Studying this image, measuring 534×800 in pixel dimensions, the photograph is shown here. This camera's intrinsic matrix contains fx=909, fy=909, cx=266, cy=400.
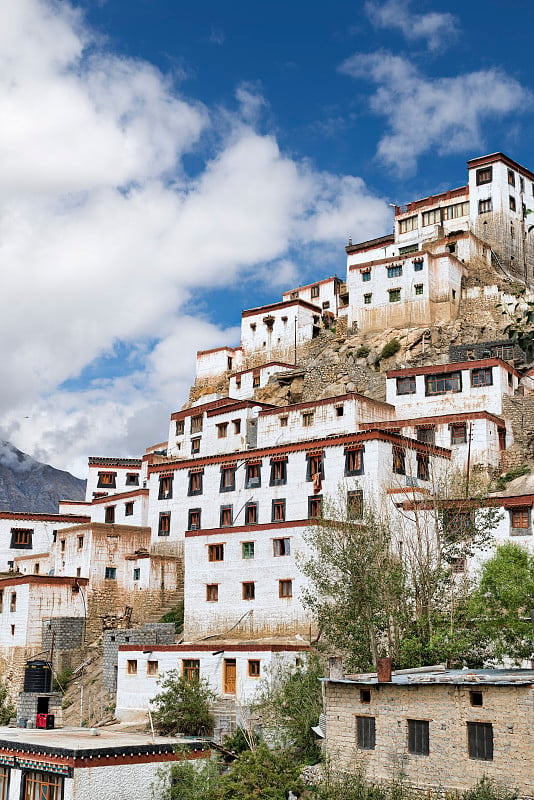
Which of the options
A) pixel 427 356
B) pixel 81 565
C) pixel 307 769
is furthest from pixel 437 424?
pixel 307 769

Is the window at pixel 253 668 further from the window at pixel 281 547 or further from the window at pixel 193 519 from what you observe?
the window at pixel 193 519

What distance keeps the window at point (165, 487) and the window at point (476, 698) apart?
29252 millimetres

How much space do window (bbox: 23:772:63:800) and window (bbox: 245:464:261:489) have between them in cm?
2288

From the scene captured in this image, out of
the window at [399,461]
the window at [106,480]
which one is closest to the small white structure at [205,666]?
the window at [399,461]

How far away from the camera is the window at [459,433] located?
46.3 m

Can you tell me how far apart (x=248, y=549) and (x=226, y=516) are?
6.83 metres

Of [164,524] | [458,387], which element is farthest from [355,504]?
[164,524]

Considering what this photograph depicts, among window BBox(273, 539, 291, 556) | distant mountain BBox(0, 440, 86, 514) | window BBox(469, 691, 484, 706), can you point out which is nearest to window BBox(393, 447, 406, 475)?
window BBox(273, 539, 291, 556)

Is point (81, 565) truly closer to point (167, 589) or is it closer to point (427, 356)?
point (167, 589)

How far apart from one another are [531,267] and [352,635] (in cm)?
4463

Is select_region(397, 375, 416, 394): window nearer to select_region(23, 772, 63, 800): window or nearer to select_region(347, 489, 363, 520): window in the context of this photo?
select_region(347, 489, 363, 520): window

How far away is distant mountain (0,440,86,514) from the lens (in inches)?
6437

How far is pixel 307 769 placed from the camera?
2500 cm

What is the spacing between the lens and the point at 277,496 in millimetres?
44125
